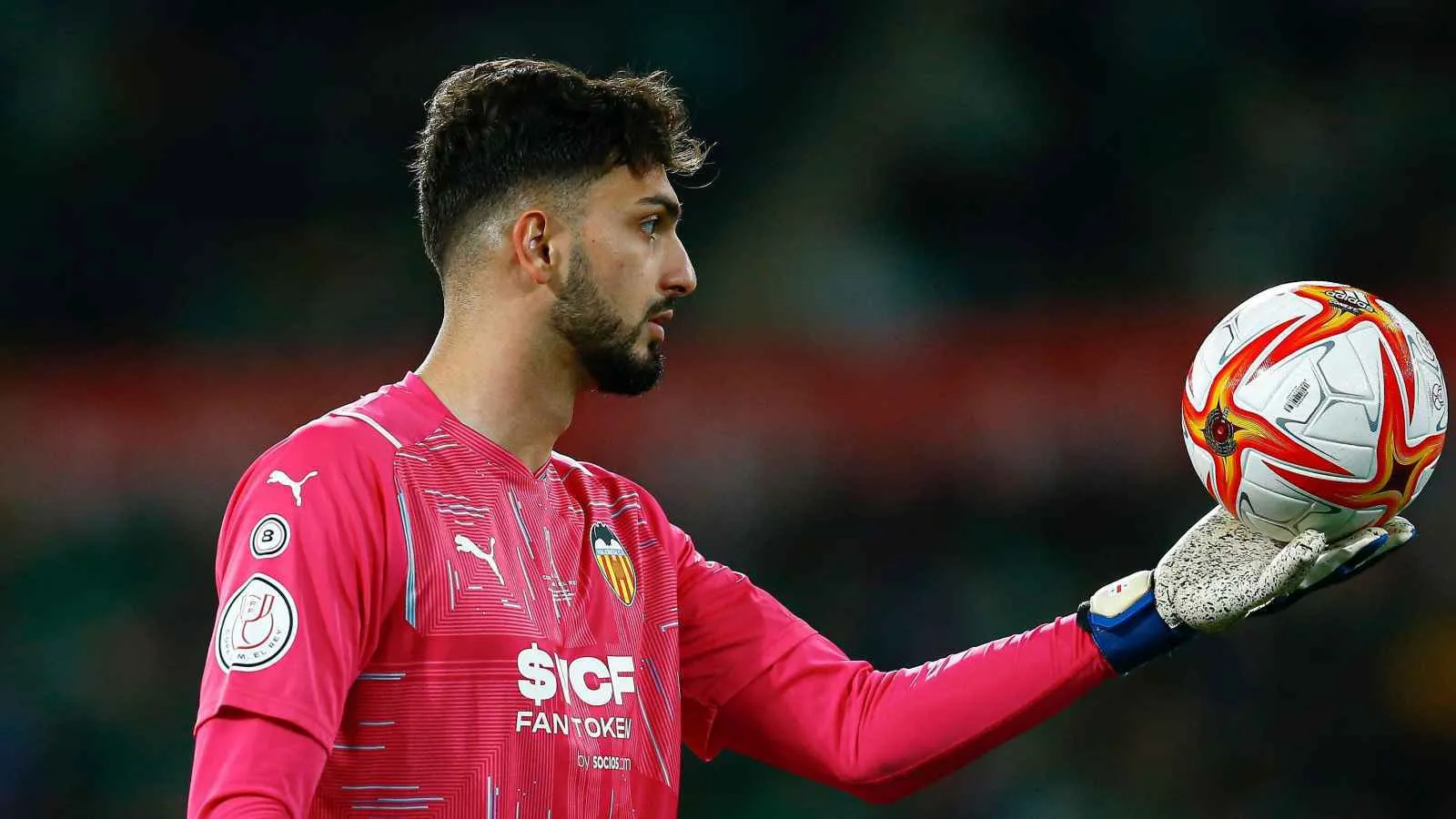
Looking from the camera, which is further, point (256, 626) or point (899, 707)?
point (899, 707)

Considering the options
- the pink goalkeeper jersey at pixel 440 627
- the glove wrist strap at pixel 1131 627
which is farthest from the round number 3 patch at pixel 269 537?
the glove wrist strap at pixel 1131 627

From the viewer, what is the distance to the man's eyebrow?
3039 mm

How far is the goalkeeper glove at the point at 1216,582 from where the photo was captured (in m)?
2.66

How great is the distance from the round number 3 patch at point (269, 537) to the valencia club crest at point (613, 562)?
66 centimetres

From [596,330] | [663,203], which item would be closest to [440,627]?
[596,330]

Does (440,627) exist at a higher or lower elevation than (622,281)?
lower

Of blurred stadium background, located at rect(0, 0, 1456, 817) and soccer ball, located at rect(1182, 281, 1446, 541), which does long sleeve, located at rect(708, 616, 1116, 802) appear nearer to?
soccer ball, located at rect(1182, 281, 1446, 541)

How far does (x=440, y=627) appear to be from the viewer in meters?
2.61

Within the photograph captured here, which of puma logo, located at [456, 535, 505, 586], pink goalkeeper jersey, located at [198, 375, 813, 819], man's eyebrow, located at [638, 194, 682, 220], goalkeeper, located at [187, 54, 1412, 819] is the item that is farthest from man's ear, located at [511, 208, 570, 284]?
puma logo, located at [456, 535, 505, 586]

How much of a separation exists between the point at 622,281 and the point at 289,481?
744mm

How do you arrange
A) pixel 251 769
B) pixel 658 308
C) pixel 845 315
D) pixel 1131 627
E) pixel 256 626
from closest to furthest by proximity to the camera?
pixel 251 769, pixel 256 626, pixel 1131 627, pixel 658 308, pixel 845 315

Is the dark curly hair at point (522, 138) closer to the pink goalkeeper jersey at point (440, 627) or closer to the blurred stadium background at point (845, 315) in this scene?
the pink goalkeeper jersey at point (440, 627)

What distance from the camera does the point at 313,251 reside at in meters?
7.19

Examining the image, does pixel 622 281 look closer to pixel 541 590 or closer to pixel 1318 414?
pixel 541 590
